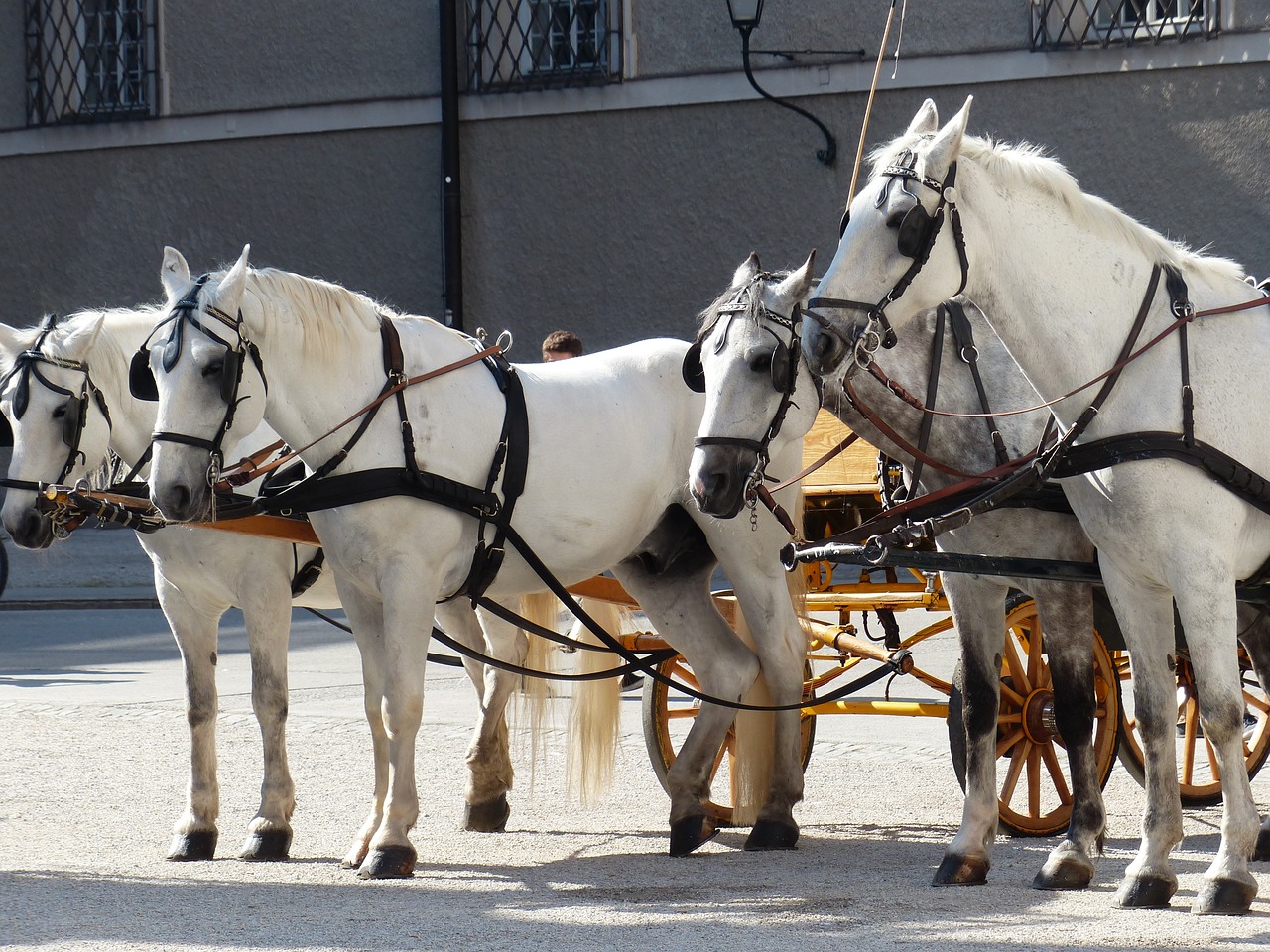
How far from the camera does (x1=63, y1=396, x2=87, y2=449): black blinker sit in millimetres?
5871

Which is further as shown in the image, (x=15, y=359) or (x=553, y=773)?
(x=553, y=773)

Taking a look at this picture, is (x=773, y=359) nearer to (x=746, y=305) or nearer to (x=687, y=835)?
(x=746, y=305)

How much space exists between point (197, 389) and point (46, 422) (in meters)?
1.02

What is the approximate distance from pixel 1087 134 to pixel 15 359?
1004 cm

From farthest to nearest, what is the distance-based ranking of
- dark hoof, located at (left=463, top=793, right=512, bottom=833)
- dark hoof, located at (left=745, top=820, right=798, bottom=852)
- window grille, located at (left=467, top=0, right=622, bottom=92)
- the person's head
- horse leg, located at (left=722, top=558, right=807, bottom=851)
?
window grille, located at (left=467, top=0, right=622, bottom=92), the person's head, dark hoof, located at (left=463, top=793, right=512, bottom=833), horse leg, located at (left=722, top=558, right=807, bottom=851), dark hoof, located at (left=745, top=820, right=798, bottom=852)

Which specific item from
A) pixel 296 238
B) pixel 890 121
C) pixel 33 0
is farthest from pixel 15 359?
pixel 33 0

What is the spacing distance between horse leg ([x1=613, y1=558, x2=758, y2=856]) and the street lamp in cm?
905

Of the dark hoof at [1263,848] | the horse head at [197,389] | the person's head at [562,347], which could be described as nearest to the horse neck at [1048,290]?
the dark hoof at [1263,848]

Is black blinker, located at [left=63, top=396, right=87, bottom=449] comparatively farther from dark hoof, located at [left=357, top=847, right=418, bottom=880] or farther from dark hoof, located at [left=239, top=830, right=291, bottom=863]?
dark hoof, located at [left=357, top=847, right=418, bottom=880]

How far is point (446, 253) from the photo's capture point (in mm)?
16234

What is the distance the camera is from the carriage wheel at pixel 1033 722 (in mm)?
6012

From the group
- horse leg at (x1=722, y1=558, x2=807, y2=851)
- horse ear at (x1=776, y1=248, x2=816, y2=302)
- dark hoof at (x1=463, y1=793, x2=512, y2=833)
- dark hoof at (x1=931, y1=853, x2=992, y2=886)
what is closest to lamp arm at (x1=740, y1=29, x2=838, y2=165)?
horse leg at (x1=722, y1=558, x2=807, y2=851)

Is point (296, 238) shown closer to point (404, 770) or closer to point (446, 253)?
point (446, 253)

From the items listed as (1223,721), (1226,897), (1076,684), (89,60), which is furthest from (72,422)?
(89,60)
